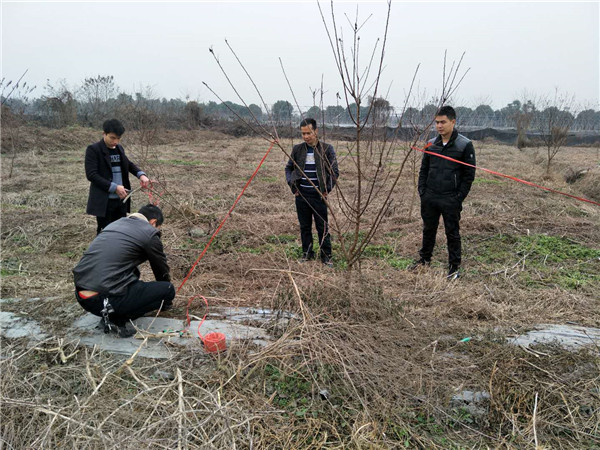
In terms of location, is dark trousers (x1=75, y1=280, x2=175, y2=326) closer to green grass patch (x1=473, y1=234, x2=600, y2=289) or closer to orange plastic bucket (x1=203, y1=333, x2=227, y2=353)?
orange plastic bucket (x1=203, y1=333, x2=227, y2=353)

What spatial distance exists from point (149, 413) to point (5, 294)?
94.2 inches

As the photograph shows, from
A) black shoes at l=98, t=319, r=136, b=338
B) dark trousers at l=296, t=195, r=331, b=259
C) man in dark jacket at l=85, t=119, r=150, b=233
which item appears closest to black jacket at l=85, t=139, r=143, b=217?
man in dark jacket at l=85, t=119, r=150, b=233

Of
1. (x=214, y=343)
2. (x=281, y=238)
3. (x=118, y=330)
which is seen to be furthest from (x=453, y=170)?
(x=118, y=330)

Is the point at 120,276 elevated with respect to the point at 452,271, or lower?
elevated

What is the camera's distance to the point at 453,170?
3855 millimetres

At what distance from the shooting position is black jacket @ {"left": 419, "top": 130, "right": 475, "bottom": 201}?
151 inches

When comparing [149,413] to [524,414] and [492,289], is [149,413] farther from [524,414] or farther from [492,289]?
[492,289]

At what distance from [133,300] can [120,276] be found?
20 cm

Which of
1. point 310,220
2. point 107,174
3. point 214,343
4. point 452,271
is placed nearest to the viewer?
point 214,343

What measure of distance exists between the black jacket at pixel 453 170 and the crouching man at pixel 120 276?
284 centimetres

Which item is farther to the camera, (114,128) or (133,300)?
(114,128)

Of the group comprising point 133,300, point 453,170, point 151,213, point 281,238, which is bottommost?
point 281,238

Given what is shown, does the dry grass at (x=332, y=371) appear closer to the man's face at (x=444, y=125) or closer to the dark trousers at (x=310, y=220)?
the dark trousers at (x=310, y=220)

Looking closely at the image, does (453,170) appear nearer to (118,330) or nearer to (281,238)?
(281,238)
